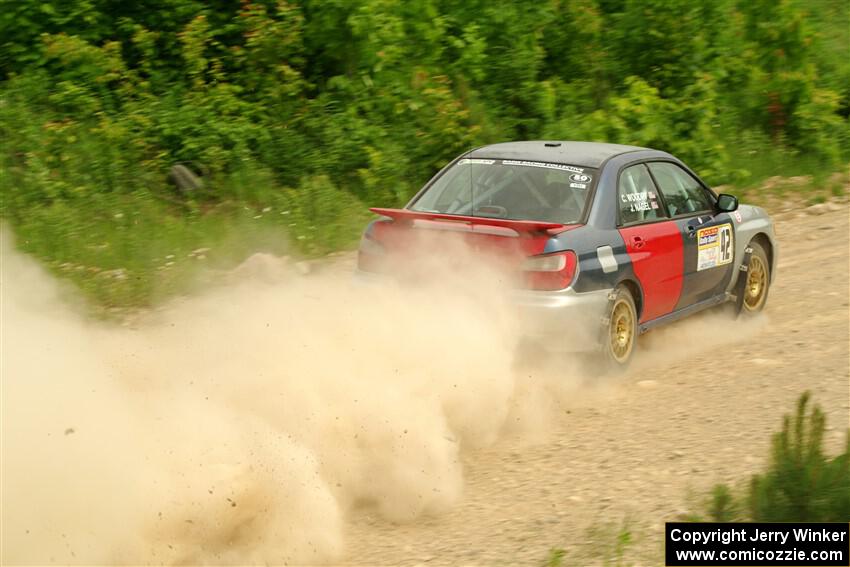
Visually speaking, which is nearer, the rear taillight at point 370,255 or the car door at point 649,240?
the rear taillight at point 370,255

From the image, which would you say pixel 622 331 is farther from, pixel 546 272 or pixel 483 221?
pixel 483 221

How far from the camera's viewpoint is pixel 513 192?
757 cm

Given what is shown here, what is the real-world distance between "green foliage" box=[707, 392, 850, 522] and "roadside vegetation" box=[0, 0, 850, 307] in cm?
609

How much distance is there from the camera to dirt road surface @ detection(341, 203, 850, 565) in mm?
5055

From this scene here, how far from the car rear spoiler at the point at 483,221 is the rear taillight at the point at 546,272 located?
179 mm

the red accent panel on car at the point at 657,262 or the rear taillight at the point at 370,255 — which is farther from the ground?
the rear taillight at the point at 370,255

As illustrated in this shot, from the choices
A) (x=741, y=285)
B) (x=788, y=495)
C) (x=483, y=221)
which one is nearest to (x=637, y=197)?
(x=483, y=221)

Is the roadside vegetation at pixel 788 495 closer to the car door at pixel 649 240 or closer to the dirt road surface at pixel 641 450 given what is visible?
the dirt road surface at pixel 641 450

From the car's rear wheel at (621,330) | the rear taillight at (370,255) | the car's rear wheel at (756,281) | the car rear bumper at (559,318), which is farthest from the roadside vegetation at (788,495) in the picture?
the car's rear wheel at (756,281)

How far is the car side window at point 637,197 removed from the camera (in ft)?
25.2

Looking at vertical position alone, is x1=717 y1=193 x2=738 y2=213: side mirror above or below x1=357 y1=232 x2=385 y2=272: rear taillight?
below

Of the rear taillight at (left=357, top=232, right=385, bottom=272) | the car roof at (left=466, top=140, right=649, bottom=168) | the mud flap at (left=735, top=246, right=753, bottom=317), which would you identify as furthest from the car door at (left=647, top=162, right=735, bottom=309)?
the rear taillight at (left=357, top=232, right=385, bottom=272)

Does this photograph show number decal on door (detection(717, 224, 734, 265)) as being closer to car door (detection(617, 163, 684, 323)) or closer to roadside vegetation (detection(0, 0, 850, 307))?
car door (detection(617, 163, 684, 323))

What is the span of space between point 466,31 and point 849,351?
A: 7.51 meters
